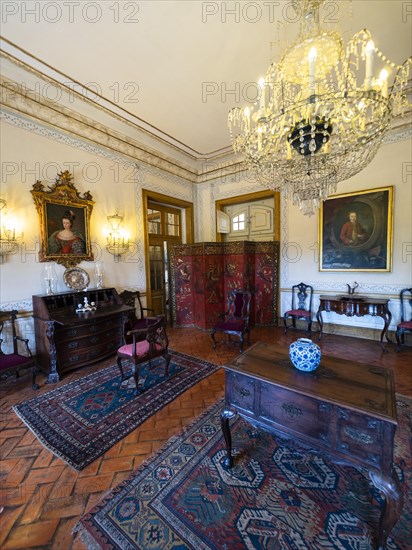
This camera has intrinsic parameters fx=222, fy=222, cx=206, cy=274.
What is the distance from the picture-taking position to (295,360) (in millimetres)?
1811

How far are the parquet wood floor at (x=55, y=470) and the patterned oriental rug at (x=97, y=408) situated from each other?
8cm

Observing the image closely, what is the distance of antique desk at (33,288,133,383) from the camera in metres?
3.21

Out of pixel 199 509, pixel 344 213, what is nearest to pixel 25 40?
pixel 199 509

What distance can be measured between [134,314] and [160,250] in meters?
2.13

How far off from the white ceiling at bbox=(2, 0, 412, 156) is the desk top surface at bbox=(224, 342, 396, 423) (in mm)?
3585

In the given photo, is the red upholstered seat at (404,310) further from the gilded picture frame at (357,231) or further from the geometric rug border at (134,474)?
the geometric rug border at (134,474)

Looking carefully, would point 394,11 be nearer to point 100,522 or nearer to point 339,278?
point 339,278

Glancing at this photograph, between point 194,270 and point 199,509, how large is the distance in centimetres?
439

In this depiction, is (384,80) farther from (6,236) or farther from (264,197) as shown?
(6,236)

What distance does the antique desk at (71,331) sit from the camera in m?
3.21

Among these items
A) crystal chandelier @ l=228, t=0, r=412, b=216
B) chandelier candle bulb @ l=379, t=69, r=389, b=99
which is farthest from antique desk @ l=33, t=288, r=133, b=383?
chandelier candle bulb @ l=379, t=69, r=389, b=99

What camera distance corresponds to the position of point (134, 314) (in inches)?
177

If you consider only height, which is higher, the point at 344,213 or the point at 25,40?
the point at 25,40

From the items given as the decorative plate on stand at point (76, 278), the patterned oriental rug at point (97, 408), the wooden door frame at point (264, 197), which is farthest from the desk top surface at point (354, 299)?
the decorative plate on stand at point (76, 278)
